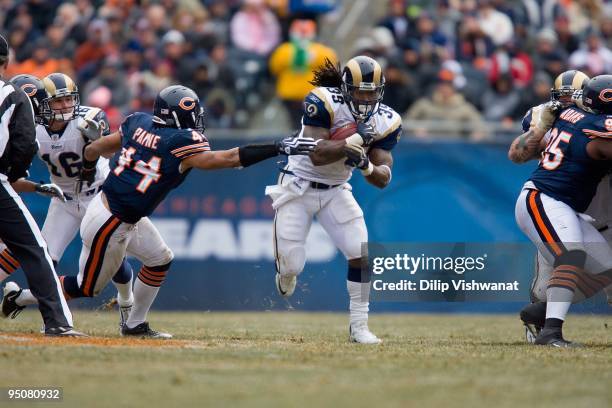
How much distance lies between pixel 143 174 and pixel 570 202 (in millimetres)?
3435

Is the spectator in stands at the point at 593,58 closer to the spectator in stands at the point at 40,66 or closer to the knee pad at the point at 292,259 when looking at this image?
the spectator in stands at the point at 40,66

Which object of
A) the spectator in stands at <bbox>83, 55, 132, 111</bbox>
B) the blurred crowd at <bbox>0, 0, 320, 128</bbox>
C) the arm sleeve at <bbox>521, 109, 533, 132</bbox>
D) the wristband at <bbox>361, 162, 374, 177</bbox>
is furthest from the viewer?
the blurred crowd at <bbox>0, 0, 320, 128</bbox>

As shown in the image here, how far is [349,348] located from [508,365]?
1447 mm

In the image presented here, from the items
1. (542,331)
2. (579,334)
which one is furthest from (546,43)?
(542,331)

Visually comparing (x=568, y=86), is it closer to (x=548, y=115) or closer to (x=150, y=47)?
(x=548, y=115)

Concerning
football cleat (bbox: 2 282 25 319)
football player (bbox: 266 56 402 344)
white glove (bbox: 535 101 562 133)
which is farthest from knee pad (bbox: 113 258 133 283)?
white glove (bbox: 535 101 562 133)

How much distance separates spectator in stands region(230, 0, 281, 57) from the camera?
1609 centimetres

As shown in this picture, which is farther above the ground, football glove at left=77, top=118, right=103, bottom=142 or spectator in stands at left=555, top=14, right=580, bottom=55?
football glove at left=77, top=118, right=103, bottom=142

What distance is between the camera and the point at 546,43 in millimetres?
15977

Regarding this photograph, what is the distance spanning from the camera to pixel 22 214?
809 cm

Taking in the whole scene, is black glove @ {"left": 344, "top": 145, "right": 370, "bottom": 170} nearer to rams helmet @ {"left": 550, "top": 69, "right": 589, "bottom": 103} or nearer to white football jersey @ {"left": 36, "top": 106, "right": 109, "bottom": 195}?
rams helmet @ {"left": 550, "top": 69, "right": 589, "bottom": 103}

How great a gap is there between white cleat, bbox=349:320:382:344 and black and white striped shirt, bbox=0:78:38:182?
9.44 ft

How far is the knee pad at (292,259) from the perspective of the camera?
352 inches

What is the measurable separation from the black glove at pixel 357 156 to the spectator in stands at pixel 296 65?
6.43m
